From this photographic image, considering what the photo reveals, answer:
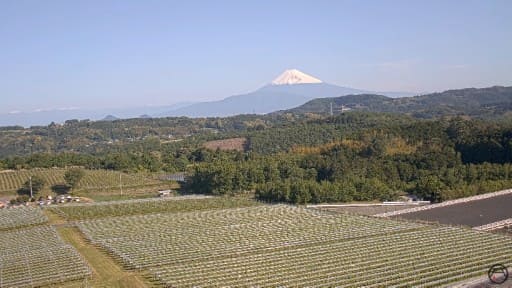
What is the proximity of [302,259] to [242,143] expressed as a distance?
71615mm

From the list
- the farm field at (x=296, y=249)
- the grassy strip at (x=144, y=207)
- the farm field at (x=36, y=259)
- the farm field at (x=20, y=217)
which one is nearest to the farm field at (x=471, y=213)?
the farm field at (x=296, y=249)

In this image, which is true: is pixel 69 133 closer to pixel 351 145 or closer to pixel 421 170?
pixel 351 145

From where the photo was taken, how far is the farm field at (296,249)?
2067 centimetres

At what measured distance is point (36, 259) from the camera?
82.1 ft

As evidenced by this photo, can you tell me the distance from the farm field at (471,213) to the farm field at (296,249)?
3103mm

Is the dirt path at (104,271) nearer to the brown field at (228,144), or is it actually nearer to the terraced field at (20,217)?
the terraced field at (20,217)

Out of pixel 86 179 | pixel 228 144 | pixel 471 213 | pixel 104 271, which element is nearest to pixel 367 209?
pixel 471 213

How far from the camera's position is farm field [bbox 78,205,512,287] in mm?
20672

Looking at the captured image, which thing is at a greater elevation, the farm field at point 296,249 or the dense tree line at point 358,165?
the dense tree line at point 358,165

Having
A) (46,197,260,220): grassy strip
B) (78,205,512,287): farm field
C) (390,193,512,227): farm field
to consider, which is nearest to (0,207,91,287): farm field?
(78,205,512,287): farm field

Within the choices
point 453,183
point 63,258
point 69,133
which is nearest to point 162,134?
point 69,133

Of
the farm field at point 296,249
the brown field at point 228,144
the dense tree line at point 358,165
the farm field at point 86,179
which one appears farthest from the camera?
the brown field at point 228,144

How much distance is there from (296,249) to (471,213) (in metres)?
16.4
